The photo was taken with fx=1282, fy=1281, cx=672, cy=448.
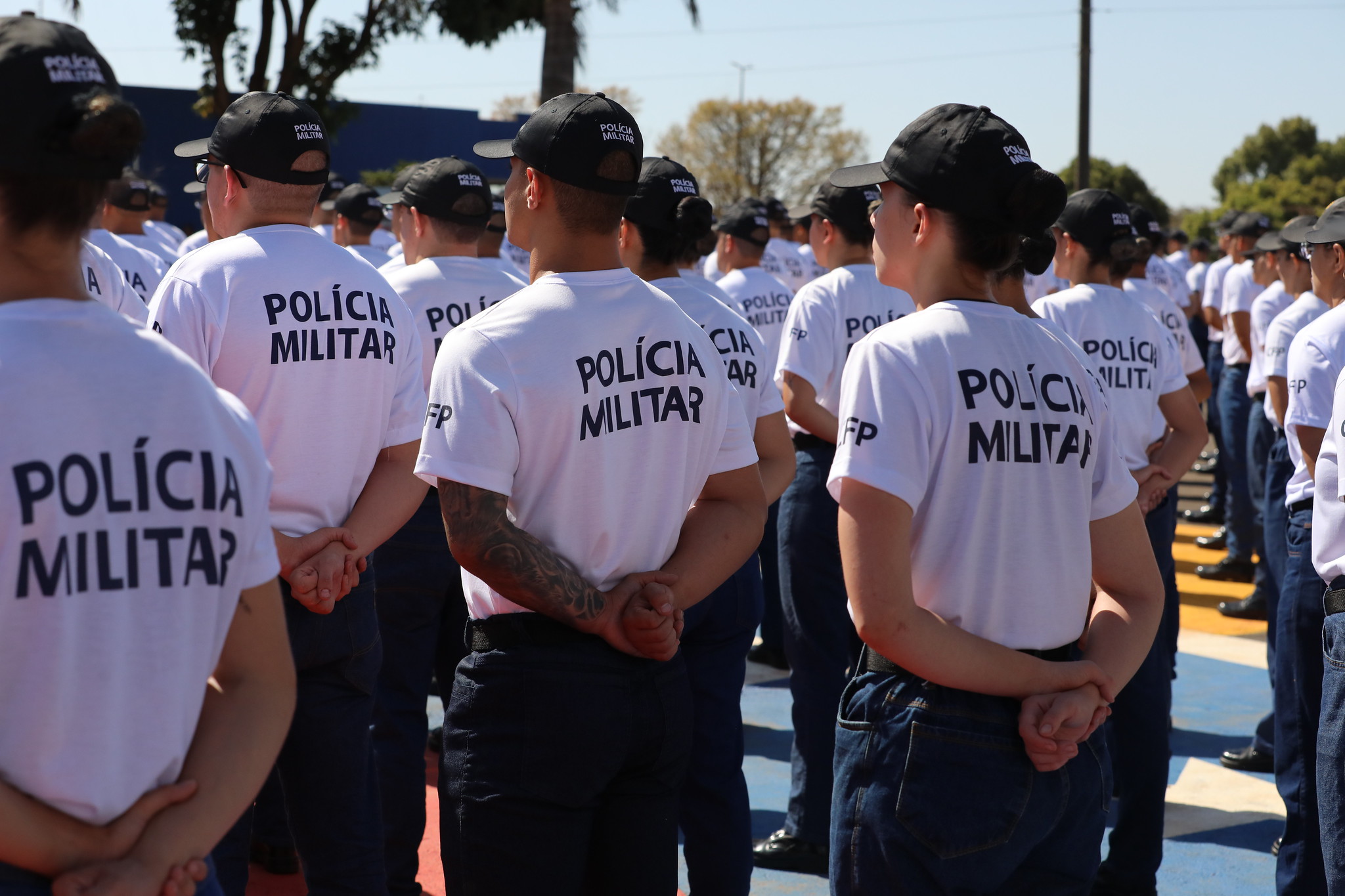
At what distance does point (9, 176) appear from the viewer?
1.63 metres

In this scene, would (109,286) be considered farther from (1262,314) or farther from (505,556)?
(1262,314)

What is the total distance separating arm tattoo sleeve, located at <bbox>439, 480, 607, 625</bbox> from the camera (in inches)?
100

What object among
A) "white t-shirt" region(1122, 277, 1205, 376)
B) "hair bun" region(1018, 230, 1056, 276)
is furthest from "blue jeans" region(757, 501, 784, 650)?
"hair bun" region(1018, 230, 1056, 276)

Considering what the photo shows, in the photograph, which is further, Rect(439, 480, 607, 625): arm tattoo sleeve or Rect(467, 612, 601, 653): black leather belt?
Rect(467, 612, 601, 653): black leather belt

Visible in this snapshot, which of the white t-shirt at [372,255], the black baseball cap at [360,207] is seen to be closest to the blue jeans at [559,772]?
the black baseball cap at [360,207]

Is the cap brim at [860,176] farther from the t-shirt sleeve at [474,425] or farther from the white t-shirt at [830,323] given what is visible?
the white t-shirt at [830,323]

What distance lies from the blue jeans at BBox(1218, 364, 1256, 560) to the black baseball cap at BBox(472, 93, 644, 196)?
8.35 m

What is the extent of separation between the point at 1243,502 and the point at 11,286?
987 cm

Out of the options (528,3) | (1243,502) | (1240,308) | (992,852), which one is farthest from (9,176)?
(528,3)

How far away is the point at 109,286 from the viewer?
161 inches

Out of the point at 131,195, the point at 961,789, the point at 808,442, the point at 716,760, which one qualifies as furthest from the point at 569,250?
the point at 131,195

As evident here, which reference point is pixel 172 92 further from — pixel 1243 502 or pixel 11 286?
pixel 11 286

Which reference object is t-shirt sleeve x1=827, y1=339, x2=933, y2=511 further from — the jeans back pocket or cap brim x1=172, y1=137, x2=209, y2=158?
cap brim x1=172, y1=137, x2=209, y2=158

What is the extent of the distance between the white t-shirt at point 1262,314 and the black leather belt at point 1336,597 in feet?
17.1
